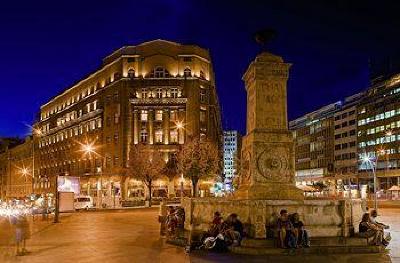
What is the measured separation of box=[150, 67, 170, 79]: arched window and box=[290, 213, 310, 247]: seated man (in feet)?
227

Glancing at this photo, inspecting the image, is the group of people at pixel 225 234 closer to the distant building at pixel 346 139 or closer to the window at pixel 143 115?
the window at pixel 143 115

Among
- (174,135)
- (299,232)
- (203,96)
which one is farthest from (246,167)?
(203,96)

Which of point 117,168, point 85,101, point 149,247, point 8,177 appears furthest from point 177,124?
point 8,177

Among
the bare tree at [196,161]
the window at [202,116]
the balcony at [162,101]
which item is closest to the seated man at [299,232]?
the bare tree at [196,161]

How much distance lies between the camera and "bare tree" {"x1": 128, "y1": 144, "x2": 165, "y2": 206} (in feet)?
237

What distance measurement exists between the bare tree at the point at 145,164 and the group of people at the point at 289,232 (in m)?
55.8

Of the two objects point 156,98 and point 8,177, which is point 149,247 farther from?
point 8,177

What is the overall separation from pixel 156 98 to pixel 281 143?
65.6 metres

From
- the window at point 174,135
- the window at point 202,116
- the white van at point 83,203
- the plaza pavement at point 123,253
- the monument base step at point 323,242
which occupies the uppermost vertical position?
the window at point 202,116

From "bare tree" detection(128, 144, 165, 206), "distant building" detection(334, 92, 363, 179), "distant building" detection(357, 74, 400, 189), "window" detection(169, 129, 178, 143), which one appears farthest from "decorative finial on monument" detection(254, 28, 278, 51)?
"distant building" detection(334, 92, 363, 179)

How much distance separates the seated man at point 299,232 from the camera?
15.0m

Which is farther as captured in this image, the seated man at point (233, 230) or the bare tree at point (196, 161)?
the bare tree at point (196, 161)

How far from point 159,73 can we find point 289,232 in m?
70.1

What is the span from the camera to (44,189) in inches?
4491
